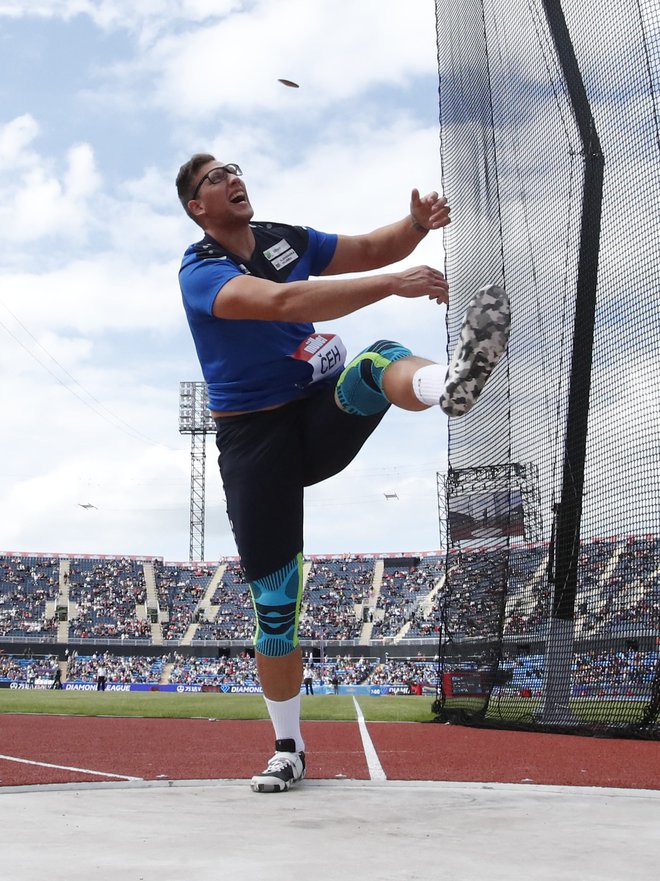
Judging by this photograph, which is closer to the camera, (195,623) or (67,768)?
(67,768)

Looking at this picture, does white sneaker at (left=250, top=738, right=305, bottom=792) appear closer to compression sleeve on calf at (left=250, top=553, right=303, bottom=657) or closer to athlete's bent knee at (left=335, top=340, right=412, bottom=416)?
compression sleeve on calf at (left=250, top=553, right=303, bottom=657)

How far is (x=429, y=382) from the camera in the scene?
108 inches

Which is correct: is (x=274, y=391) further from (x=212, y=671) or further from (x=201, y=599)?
(x=201, y=599)

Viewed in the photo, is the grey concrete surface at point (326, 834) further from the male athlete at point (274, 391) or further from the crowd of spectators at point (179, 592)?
the crowd of spectators at point (179, 592)

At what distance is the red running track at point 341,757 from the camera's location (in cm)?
362

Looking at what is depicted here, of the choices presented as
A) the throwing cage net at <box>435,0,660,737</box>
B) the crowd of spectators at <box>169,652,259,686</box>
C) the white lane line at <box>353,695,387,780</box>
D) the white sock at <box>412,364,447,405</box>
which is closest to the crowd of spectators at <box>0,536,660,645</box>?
the crowd of spectators at <box>169,652,259,686</box>

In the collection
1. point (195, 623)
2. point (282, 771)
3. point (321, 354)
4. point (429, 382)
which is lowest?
point (195, 623)

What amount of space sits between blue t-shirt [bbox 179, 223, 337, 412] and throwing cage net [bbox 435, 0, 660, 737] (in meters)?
4.29

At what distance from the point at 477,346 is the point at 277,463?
1.13 meters

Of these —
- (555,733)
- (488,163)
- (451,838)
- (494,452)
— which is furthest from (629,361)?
(451,838)

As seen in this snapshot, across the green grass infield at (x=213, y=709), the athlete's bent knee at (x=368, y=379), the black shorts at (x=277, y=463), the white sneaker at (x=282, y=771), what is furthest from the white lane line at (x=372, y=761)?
the green grass infield at (x=213, y=709)

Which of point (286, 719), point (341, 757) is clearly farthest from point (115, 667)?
point (286, 719)

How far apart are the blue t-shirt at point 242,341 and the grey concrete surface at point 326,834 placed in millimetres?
1446

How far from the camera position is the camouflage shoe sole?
2.56 meters
